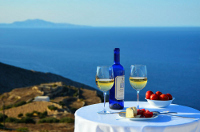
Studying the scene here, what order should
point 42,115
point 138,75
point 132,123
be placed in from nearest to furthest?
point 132,123, point 138,75, point 42,115

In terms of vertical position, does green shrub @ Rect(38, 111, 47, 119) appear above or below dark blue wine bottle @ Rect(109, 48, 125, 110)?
below

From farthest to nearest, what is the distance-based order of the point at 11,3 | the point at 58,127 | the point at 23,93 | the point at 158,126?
the point at 11,3 < the point at 23,93 < the point at 58,127 < the point at 158,126

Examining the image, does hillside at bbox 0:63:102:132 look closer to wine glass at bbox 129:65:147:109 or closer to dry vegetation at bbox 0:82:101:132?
dry vegetation at bbox 0:82:101:132

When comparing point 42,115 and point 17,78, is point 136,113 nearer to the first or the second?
point 42,115

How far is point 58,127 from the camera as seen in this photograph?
45.6 feet

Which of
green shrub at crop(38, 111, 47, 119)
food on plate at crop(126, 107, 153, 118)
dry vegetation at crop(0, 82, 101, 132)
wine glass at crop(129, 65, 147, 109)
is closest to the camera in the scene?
food on plate at crop(126, 107, 153, 118)

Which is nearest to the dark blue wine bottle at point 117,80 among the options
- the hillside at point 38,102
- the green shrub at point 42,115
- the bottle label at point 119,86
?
the bottle label at point 119,86

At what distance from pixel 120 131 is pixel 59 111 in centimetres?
1919

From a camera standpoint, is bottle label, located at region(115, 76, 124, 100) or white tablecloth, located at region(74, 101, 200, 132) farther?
bottle label, located at region(115, 76, 124, 100)

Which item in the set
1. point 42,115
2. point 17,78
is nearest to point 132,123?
point 42,115

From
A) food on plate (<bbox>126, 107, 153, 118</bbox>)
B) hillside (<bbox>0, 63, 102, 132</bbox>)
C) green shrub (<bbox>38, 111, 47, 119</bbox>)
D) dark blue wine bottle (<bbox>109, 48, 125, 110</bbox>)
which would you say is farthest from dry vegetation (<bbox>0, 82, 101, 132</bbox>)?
food on plate (<bbox>126, 107, 153, 118</bbox>)

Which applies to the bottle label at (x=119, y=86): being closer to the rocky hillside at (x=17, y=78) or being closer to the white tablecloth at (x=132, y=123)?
the white tablecloth at (x=132, y=123)

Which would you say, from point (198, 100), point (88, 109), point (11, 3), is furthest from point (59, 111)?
point (11, 3)

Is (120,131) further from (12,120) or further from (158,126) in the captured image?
(12,120)
